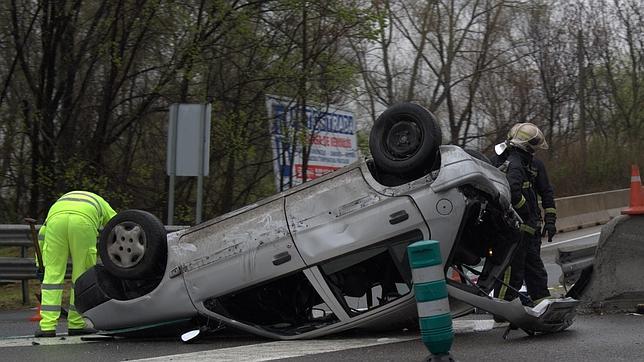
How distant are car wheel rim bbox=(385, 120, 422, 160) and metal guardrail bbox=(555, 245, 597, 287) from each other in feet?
8.61

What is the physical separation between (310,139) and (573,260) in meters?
8.70

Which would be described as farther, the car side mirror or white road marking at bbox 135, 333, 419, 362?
the car side mirror

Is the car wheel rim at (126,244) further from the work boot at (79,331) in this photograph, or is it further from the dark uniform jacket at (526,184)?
the dark uniform jacket at (526,184)

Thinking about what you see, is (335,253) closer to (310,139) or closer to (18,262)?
(18,262)

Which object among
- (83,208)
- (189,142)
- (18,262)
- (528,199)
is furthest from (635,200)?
(18,262)

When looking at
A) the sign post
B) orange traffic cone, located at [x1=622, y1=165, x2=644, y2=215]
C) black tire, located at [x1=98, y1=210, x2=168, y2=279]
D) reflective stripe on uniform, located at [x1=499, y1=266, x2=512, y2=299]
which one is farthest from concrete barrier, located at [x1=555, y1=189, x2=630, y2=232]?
black tire, located at [x1=98, y1=210, x2=168, y2=279]

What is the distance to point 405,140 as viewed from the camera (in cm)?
668

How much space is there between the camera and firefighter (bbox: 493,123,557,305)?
295 inches

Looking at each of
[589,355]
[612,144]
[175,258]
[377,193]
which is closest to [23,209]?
[175,258]

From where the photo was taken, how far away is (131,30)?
15555mm

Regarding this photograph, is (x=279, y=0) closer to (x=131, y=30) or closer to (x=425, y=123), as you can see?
(x=131, y=30)

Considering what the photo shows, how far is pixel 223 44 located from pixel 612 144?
17605 millimetres

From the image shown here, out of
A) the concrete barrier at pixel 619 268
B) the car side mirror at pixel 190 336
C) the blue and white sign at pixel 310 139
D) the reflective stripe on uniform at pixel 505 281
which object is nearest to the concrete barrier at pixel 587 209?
the blue and white sign at pixel 310 139

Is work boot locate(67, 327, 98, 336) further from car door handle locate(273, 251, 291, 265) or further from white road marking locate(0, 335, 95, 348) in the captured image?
car door handle locate(273, 251, 291, 265)
